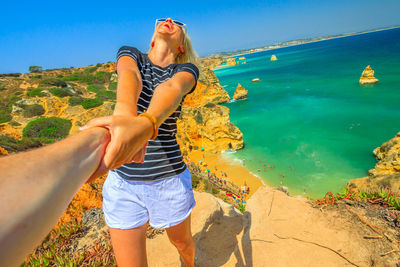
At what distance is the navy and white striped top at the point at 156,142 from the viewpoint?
1778 millimetres

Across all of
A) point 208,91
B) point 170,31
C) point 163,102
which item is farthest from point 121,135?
point 208,91

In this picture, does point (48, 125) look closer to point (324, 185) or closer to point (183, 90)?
point (183, 90)

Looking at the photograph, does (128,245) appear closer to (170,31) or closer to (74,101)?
(170,31)

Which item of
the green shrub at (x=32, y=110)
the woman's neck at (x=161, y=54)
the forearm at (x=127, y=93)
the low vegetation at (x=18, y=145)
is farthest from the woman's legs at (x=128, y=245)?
the green shrub at (x=32, y=110)

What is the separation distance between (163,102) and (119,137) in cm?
41

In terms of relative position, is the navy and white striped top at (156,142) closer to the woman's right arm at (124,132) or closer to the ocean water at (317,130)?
the woman's right arm at (124,132)

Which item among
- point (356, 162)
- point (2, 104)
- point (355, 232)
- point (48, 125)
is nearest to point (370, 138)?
point (356, 162)

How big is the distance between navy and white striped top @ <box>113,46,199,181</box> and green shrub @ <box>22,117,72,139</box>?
1304 cm

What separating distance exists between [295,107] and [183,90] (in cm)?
3141

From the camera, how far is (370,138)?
18672 millimetres

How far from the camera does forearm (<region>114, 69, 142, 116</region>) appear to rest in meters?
1.21

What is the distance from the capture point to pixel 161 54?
205 cm

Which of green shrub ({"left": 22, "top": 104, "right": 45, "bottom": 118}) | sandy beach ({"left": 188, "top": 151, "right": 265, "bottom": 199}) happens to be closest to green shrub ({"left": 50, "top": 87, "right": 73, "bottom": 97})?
green shrub ({"left": 22, "top": 104, "right": 45, "bottom": 118})

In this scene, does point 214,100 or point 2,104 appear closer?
point 2,104
